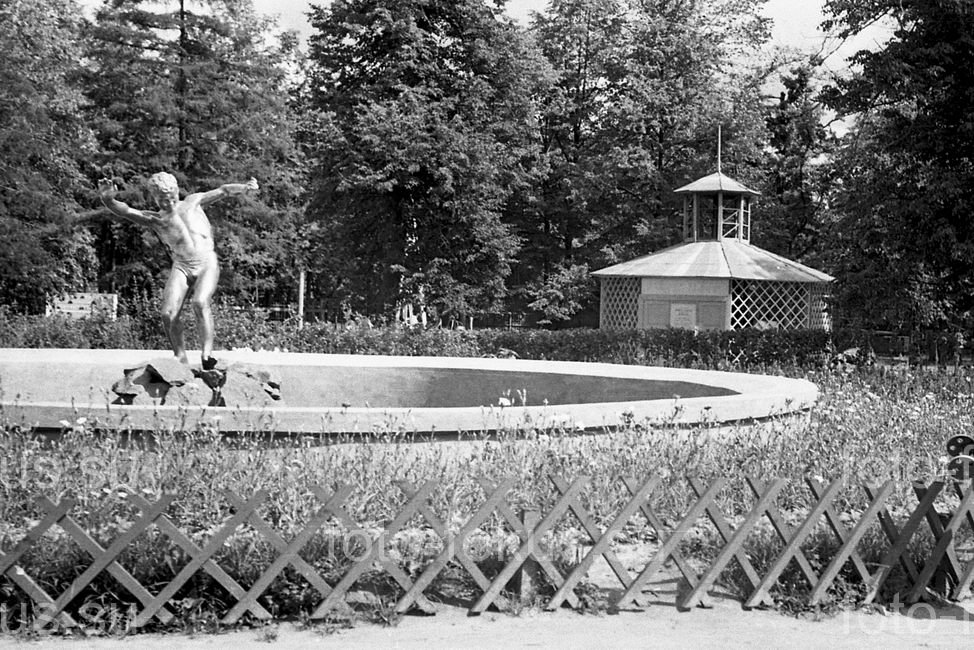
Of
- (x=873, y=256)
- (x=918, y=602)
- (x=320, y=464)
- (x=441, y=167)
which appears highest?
(x=441, y=167)

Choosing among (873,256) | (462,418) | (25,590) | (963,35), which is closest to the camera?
(25,590)

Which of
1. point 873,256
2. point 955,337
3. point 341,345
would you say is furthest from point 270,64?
point 955,337

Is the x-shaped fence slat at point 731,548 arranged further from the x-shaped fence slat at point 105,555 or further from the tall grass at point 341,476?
the x-shaped fence slat at point 105,555

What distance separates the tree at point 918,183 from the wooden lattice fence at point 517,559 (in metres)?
13.5

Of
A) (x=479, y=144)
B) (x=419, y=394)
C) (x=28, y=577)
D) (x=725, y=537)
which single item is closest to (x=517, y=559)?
(x=725, y=537)

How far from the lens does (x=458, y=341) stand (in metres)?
19.2

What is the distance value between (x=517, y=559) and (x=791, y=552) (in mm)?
1407

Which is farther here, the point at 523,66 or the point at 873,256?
the point at 523,66

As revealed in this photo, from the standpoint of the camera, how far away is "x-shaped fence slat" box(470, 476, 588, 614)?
5.09m

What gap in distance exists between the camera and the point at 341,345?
1856 cm

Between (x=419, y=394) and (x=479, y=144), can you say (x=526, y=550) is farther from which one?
(x=479, y=144)

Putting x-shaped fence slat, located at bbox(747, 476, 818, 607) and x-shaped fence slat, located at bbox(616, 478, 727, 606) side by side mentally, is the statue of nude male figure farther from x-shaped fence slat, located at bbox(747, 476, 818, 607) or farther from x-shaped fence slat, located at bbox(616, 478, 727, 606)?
x-shaped fence slat, located at bbox(747, 476, 818, 607)

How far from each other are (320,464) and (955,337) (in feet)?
48.7

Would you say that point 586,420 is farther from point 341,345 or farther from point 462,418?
point 341,345
